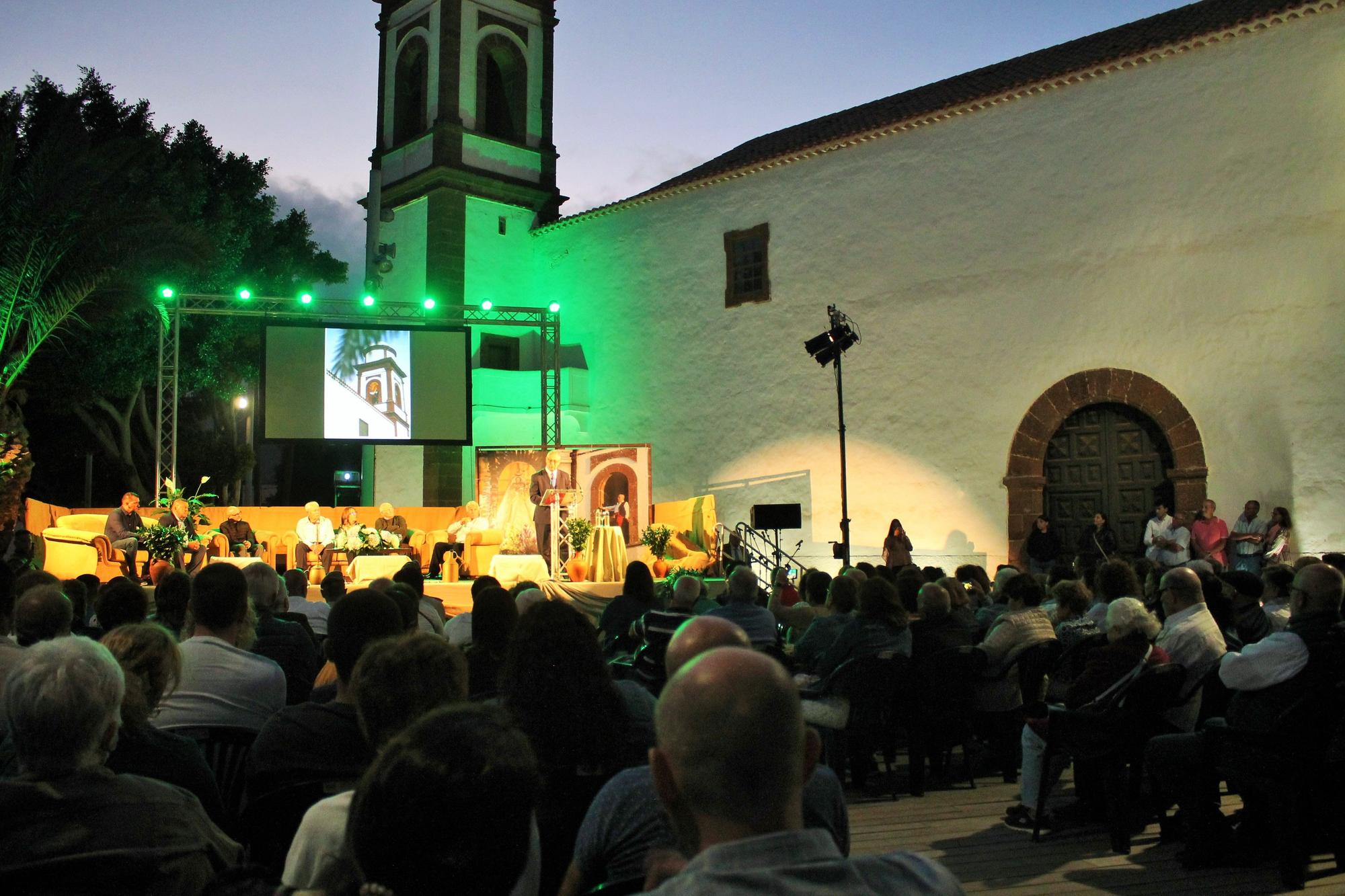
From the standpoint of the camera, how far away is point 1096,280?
13.7 meters

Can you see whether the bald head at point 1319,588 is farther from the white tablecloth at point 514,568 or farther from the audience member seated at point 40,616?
the white tablecloth at point 514,568

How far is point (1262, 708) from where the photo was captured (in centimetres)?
393

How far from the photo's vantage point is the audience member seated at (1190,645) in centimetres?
458

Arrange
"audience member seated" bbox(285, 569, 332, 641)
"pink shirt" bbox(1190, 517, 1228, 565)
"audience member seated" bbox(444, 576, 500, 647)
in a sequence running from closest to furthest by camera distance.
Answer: "audience member seated" bbox(444, 576, 500, 647) → "audience member seated" bbox(285, 569, 332, 641) → "pink shirt" bbox(1190, 517, 1228, 565)

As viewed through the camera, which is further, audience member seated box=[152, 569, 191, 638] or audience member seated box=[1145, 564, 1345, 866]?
audience member seated box=[152, 569, 191, 638]

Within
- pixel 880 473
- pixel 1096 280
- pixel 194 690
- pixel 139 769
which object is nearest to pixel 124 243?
pixel 880 473

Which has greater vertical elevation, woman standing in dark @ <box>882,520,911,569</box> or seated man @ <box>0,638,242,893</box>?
woman standing in dark @ <box>882,520,911,569</box>

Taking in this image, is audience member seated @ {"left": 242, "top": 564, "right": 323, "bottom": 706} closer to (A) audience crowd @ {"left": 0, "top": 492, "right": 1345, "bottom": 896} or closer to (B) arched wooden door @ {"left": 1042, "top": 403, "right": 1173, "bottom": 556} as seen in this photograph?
(A) audience crowd @ {"left": 0, "top": 492, "right": 1345, "bottom": 896}

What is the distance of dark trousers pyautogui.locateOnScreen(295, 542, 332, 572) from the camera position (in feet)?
45.5

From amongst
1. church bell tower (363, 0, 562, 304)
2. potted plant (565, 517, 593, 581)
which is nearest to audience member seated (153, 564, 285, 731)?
potted plant (565, 517, 593, 581)

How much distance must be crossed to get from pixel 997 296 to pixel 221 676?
41.8 ft

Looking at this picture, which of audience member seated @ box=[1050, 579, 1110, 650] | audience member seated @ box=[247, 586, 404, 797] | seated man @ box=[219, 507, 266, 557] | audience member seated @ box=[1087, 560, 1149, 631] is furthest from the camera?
seated man @ box=[219, 507, 266, 557]

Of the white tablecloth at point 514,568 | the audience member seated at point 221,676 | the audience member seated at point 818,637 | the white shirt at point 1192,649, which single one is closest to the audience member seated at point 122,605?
the audience member seated at point 221,676

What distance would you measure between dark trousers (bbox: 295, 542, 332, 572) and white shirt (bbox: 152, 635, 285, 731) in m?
10.7
